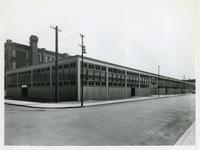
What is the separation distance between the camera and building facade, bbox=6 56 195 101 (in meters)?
20.9

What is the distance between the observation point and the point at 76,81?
20.3 meters

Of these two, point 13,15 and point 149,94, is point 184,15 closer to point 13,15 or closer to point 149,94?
point 13,15

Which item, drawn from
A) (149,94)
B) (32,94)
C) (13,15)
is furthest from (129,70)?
(13,15)

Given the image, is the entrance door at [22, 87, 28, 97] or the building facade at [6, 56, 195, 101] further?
the entrance door at [22, 87, 28, 97]

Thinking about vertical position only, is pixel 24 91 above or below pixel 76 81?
below

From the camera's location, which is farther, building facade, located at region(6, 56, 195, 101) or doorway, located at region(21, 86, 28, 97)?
doorway, located at region(21, 86, 28, 97)

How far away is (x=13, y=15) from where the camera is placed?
6.31 m

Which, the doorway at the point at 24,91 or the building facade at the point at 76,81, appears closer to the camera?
the building facade at the point at 76,81

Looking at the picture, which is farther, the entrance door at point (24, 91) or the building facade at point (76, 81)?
the entrance door at point (24, 91)

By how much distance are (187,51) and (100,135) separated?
15.1 ft

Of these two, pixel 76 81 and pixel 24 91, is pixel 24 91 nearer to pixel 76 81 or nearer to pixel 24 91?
pixel 24 91

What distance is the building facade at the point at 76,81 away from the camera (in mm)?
20938

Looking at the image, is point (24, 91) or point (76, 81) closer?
point (76, 81)

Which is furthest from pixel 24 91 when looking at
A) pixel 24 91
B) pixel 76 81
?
pixel 76 81
